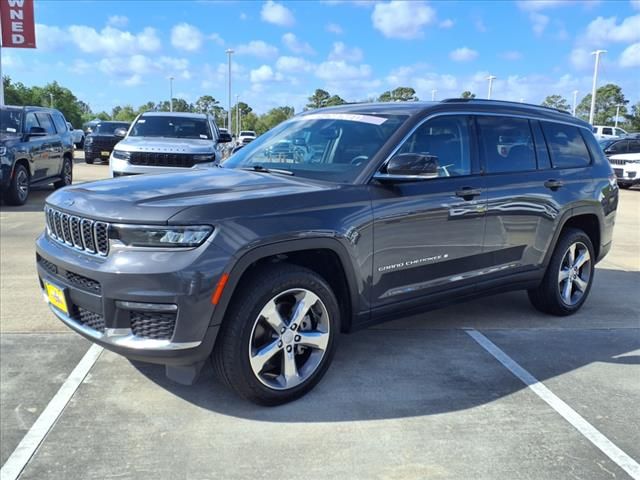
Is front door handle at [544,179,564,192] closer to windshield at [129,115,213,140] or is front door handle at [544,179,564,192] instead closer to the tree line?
windshield at [129,115,213,140]

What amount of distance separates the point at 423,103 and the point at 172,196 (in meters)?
2.05

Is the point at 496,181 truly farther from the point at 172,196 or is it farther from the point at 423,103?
the point at 172,196

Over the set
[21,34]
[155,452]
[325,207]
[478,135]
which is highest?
[21,34]

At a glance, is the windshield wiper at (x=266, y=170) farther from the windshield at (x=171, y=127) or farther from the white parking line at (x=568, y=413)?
the windshield at (x=171, y=127)

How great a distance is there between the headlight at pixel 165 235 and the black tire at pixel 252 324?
406 millimetres

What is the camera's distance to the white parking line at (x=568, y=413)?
9.60ft

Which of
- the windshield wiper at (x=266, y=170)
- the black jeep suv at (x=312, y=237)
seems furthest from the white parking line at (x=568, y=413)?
the windshield wiper at (x=266, y=170)

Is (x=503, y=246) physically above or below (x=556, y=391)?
above

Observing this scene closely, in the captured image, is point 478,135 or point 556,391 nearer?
point 556,391

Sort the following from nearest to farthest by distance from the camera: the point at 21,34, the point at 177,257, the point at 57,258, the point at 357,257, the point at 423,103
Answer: the point at 177,257, the point at 57,258, the point at 357,257, the point at 423,103, the point at 21,34

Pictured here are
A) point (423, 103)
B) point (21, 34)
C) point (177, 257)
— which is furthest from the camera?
point (21, 34)

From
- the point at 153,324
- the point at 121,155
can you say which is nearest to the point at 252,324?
the point at 153,324

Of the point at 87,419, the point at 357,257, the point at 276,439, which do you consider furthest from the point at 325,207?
the point at 87,419

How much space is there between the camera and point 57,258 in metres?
3.32
